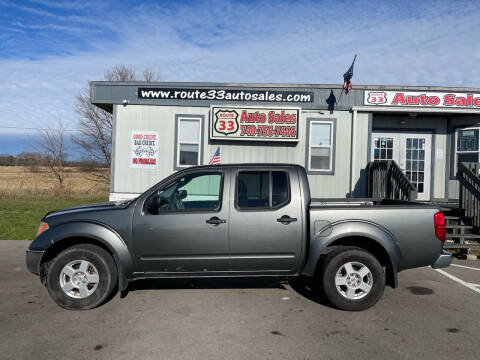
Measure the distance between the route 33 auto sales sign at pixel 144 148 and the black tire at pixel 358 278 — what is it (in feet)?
25.7

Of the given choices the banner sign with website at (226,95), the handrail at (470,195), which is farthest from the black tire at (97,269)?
the handrail at (470,195)

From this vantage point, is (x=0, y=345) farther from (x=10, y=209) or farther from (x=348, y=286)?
(x=10, y=209)

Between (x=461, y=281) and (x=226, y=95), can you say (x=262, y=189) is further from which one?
(x=226, y=95)

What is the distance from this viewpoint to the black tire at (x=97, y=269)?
176 inches

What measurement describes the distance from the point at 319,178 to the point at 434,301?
645cm

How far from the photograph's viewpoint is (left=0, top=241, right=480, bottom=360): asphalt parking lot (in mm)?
3463

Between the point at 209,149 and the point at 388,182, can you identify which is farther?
the point at 209,149

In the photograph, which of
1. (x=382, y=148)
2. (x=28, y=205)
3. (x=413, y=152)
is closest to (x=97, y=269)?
(x=382, y=148)

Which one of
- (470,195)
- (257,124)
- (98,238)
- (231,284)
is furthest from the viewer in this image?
(257,124)

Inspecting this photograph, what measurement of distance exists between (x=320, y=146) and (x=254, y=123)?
86.2 inches

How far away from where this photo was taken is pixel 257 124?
10.9m

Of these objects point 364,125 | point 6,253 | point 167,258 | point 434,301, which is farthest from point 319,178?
point 6,253

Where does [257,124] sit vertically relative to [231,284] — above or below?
above

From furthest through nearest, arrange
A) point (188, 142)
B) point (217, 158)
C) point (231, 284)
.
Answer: point (188, 142) < point (217, 158) < point (231, 284)
